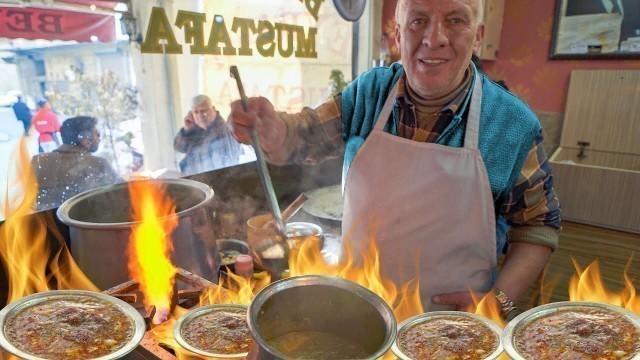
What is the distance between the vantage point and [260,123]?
5.51ft

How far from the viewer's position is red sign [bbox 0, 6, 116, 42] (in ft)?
8.26

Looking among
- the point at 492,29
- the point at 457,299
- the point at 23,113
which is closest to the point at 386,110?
the point at 457,299

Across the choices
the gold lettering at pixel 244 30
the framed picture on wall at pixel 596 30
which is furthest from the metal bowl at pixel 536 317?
the framed picture on wall at pixel 596 30

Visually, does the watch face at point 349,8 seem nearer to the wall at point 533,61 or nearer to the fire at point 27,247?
the wall at point 533,61

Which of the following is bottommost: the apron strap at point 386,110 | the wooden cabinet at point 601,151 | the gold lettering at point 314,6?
the wooden cabinet at point 601,151

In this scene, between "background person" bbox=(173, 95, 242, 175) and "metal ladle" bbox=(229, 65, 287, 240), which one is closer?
"metal ladle" bbox=(229, 65, 287, 240)

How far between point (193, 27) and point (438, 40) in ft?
6.58

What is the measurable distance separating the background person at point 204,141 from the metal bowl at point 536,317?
3.07 metres

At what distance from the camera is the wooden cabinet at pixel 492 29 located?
462 centimetres

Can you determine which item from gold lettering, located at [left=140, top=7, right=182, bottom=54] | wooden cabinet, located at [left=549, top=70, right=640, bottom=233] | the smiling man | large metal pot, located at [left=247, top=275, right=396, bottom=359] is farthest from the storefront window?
wooden cabinet, located at [left=549, top=70, right=640, bottom=233]

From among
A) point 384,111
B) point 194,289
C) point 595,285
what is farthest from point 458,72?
point 194,289

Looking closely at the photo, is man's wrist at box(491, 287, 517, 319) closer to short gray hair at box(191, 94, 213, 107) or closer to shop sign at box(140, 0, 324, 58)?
shop sign at box(140, 0, 324, 58)

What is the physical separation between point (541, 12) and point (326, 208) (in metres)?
3.82

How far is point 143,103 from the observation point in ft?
12.3
